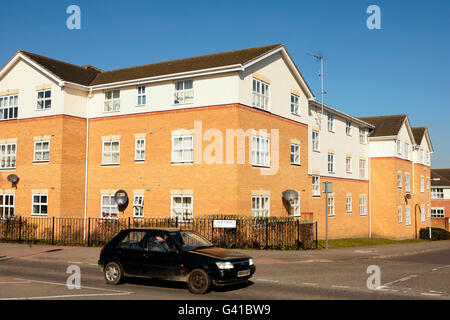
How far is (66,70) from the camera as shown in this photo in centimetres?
2847

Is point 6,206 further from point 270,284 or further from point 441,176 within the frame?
point 441,176

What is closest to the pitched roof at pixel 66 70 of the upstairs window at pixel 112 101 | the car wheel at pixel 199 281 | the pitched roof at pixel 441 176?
the upstairs window at pixel 112 101

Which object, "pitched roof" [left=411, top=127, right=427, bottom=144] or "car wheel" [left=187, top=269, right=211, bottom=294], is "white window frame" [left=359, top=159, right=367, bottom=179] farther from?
"car wheel" [left=187, top=269, right=211, bottom=294]

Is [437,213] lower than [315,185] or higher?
lower

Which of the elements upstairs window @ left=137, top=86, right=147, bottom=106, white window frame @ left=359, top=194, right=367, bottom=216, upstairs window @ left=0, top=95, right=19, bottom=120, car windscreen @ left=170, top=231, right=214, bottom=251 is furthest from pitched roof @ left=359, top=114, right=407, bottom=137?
car windscreen @ left=170, top=231, right=214, bottom=251

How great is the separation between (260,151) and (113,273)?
44.8 feet

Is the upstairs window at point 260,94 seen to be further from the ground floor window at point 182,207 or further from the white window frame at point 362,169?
the white window frame at point 362,169

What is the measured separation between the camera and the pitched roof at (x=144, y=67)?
2414 centimetres

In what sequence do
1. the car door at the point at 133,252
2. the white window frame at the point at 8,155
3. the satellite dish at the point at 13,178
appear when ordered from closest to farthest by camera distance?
the car door at the point at 133,252 < the satellite dish at the point at 13,178 < the white window frame at the point at 8,155

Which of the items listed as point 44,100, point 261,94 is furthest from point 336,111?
point 44,100

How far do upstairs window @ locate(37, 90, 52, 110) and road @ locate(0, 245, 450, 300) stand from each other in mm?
12856

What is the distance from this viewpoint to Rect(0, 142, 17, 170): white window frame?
91.7ft

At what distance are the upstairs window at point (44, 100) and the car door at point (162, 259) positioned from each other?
1830cm
